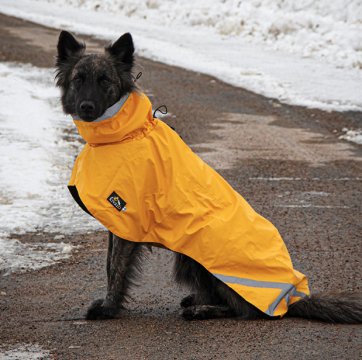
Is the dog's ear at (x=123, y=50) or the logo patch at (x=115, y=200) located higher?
the dog's ear at (x=123, y=50)

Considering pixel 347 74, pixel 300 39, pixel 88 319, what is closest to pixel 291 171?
pixel 88 319

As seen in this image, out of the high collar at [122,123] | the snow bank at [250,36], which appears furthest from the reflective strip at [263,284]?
the snow bank at [250,36]

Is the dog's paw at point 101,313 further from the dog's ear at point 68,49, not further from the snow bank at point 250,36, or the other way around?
the snow bank at point 250,36

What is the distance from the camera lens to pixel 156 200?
3418mm

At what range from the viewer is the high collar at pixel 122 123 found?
11.4 ft

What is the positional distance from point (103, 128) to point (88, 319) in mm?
1501

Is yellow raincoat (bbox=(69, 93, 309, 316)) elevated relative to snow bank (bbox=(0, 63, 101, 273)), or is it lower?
elevated

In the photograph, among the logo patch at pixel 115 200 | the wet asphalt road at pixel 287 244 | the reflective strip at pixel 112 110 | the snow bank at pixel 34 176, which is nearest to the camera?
the wet asphalt road at pixel 287 244

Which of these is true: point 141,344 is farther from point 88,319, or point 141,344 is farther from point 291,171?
point 291,171

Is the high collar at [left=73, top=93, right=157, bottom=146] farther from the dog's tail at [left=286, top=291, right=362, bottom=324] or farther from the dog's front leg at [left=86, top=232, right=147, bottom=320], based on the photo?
the dog's tail at [left=286, top=291, right=362, bottom=324]

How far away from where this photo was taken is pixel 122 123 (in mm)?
3498

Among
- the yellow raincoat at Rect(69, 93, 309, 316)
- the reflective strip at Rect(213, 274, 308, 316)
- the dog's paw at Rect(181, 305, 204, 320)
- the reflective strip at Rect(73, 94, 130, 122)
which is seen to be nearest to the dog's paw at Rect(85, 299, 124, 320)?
the dog's paw at Rect(181, 305, 204, 320)

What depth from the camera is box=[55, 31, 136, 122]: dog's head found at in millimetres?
3600

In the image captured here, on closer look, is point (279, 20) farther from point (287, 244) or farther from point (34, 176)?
point (287, 244)
